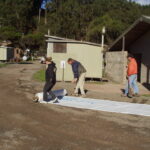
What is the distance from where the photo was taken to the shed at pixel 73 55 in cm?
1761

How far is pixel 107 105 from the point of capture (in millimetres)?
9898

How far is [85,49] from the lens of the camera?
18.1 metres

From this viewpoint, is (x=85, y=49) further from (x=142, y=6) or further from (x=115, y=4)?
(x=142, y=6)

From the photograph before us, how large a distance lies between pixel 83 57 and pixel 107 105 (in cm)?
851

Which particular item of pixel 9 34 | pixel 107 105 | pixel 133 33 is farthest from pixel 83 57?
pixel 9 34

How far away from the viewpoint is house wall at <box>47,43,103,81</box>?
17625 millimetres

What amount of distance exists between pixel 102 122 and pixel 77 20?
39285 mm

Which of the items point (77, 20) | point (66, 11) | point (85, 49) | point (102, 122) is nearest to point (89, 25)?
point (77, 20)

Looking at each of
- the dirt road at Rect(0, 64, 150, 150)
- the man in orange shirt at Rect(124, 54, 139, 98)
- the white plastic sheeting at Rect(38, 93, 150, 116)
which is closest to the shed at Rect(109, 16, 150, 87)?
the man in orange shirt at Rect(124, 54, 139, 98)

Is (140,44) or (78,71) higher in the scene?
(140,44)

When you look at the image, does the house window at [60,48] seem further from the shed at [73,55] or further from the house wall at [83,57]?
the house wall at [83,57]

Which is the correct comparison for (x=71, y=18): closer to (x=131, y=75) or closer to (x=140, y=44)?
(x=140, y=44)

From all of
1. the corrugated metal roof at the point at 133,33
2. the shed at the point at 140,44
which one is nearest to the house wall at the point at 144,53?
the shed at the point at 140,44

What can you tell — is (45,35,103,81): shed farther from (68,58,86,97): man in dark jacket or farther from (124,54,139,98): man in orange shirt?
(124,54,139,98): man in orange shirt
